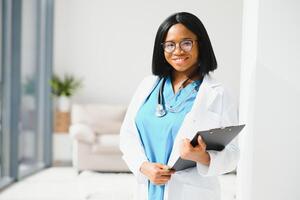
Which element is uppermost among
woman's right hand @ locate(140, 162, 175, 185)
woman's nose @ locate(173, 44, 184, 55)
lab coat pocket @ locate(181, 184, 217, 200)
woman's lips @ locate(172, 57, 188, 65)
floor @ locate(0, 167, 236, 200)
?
woman's nose @ locate(173, 44, 184, 55)

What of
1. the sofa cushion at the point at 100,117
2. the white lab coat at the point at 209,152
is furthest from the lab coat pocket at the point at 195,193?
the sofa cushion at the point at 100,117

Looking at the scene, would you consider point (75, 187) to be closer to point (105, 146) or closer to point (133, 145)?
point (105, 146)

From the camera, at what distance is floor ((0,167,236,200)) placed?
3.61 meters

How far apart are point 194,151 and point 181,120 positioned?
155 millimetres

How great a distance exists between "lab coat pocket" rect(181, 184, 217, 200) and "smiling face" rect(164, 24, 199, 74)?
414 mm

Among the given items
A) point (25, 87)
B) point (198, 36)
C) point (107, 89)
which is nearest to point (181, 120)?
point (198, 36)

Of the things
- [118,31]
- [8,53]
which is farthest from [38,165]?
[118,31]

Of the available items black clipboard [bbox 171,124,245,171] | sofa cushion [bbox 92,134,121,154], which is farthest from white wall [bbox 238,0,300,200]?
sofa cushion [bbox 92,134,121,154]

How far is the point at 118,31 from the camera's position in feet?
19.0

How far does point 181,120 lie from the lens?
1.42m

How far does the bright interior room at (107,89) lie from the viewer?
66.9 inches

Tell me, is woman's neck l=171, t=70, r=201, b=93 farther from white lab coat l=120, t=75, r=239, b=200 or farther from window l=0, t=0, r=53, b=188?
window l=0, t=0, r=53, b=188

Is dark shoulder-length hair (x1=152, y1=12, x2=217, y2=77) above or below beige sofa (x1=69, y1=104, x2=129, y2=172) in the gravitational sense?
above

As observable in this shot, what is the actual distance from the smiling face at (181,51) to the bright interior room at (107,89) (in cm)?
20
